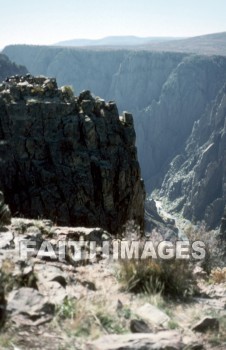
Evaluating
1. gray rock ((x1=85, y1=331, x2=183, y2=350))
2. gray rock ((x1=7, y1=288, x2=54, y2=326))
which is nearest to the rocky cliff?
gray rock ((x1=7, y1=288, x2=54, y2=326))

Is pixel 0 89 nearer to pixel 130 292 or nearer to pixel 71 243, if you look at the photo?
pixel 71 243

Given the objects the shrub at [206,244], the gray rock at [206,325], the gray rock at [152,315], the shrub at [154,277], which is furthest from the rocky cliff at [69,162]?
the gray rock at [206,325]

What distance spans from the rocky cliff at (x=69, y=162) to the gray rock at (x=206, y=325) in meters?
36.0

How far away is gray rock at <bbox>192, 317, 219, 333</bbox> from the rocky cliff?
36.0 meters

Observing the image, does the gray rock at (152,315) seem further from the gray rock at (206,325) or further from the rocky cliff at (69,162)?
the rocky cliff at (69,162)

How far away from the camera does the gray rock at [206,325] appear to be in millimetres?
7281

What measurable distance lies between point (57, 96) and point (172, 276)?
44.3m

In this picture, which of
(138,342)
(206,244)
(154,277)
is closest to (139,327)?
(138,342)

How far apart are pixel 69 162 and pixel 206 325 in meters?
40.2

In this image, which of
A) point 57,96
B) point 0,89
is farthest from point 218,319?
point 0,89

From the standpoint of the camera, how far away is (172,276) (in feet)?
30.7

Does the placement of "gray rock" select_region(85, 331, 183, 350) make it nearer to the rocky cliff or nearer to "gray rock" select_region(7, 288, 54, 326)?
"gray rock" select_region(7, 288, 54, 326)

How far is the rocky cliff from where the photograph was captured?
147 ft

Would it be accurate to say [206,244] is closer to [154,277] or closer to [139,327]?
[154,277]
